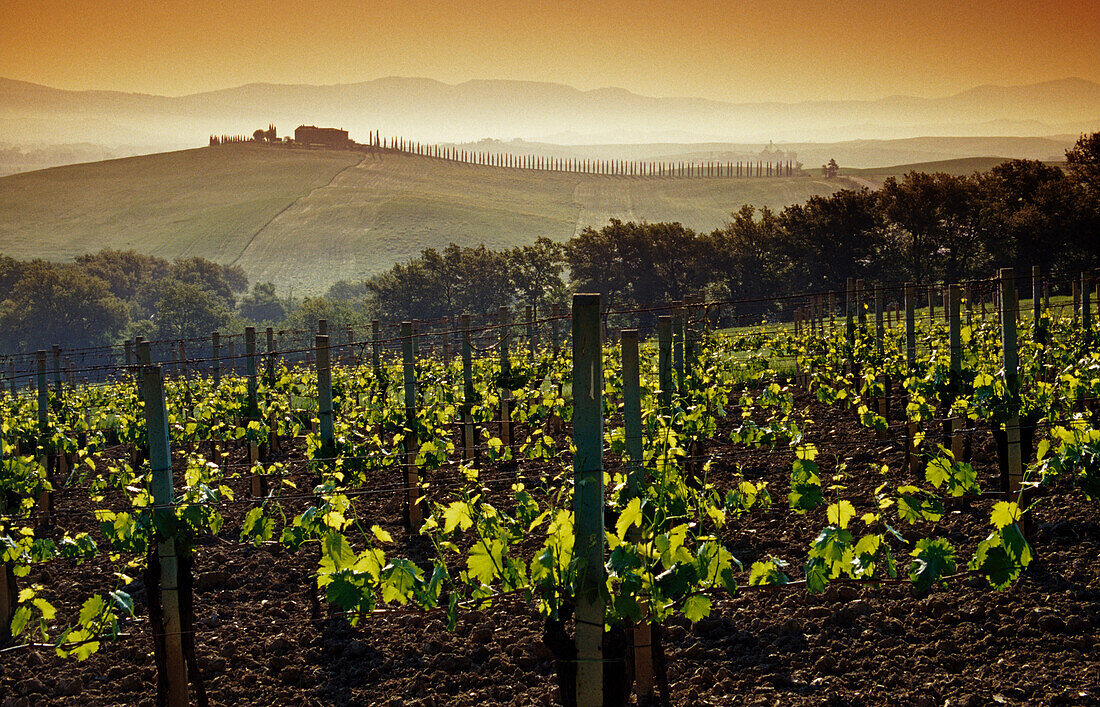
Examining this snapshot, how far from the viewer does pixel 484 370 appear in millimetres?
16734

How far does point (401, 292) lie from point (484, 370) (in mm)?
45942

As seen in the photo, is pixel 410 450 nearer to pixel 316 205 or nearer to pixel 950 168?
pixel 316 205

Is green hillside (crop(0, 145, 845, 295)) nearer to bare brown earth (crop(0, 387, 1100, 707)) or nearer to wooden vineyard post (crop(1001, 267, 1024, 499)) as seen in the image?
bare brown earth (crop(0, 387, 1100, 707))

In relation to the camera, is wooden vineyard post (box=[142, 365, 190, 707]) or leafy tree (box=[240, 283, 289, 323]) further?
leafy tree (box=[240, 283, 289, 323])

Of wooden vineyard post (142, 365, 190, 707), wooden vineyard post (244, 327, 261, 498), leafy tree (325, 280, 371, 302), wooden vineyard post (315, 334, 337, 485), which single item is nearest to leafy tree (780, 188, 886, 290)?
wooden vineyard post (244, 327, 261, 498)

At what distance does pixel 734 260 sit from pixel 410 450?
42.6 m

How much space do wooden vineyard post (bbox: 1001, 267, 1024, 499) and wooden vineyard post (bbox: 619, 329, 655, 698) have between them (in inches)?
138

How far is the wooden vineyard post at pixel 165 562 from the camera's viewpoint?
5.39 meters

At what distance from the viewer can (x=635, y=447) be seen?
19.4 ft

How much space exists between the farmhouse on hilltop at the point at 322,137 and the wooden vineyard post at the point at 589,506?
504 ft

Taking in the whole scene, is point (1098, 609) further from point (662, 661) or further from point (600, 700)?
point (600, 700)

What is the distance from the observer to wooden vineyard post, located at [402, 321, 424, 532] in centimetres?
916

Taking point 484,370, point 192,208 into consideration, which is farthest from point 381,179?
point 484,370

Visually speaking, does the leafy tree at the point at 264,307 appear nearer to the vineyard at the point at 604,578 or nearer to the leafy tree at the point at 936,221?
the leafy tree at the point at 936,221
